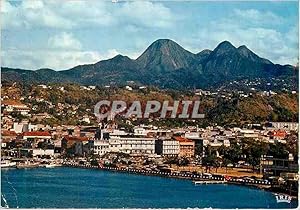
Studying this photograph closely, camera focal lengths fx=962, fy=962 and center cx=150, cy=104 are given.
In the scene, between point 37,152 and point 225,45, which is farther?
point 37,152

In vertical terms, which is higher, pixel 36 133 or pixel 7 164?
pixel 36 133

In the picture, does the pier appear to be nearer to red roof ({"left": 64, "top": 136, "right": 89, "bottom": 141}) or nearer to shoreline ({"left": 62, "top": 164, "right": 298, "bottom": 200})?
shoreline ({"left": 62, "top": 164, "right": 298, "bottom": 200})

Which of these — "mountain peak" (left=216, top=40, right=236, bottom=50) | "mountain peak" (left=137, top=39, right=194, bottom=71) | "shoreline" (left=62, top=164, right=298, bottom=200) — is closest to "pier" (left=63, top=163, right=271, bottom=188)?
"shoreline" (left=62, top=164, right=298, bottom=200)

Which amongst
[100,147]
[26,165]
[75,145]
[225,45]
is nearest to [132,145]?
[100,147]

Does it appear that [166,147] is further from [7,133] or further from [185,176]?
[7,133]

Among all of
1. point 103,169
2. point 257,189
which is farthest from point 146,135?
point 257,189

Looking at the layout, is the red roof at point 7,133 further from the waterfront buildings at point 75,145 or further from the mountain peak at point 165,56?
the mountain peak at point 165,56
